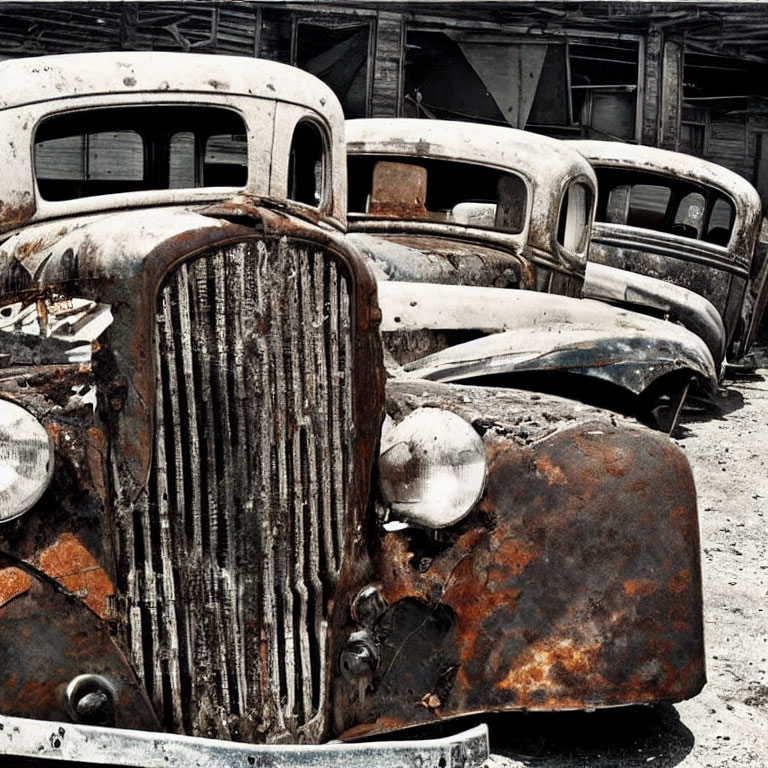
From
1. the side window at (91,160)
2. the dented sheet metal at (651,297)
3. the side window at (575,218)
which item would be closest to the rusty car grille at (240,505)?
the side window at (91,160)

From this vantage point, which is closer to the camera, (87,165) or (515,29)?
(87,165)

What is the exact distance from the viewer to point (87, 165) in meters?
4.14

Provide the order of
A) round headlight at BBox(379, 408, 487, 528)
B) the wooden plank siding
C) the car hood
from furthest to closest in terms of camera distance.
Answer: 1. the wooden plank siding
2. the car hood
3. round headlight at BBox(379, 408, 487, 528)

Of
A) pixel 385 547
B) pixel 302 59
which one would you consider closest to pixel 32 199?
pixel 385 547

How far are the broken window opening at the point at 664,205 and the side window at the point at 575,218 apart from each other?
3.11 m

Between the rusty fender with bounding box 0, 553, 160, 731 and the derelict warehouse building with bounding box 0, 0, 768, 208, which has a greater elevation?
the derelict warehouse building with bounding box 0, 0, 768, 208

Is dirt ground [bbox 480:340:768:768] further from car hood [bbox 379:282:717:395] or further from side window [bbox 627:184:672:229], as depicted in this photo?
side window [bbox 627:184:672:229]

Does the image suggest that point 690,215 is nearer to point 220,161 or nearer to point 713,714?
point 220,161

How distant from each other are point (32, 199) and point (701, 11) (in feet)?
43.2

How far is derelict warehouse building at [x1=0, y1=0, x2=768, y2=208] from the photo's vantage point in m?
14.6

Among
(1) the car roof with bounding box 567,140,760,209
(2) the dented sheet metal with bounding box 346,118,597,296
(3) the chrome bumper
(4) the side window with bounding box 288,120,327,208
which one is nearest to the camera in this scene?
(3) the chrome bumper

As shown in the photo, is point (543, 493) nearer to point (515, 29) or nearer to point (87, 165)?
point (87, 165)

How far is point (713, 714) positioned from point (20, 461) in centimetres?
212

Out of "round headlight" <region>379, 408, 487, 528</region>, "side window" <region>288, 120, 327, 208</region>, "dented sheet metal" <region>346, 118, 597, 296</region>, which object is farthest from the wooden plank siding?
"round headlight" <region>379, 408, 487, 528</region>
